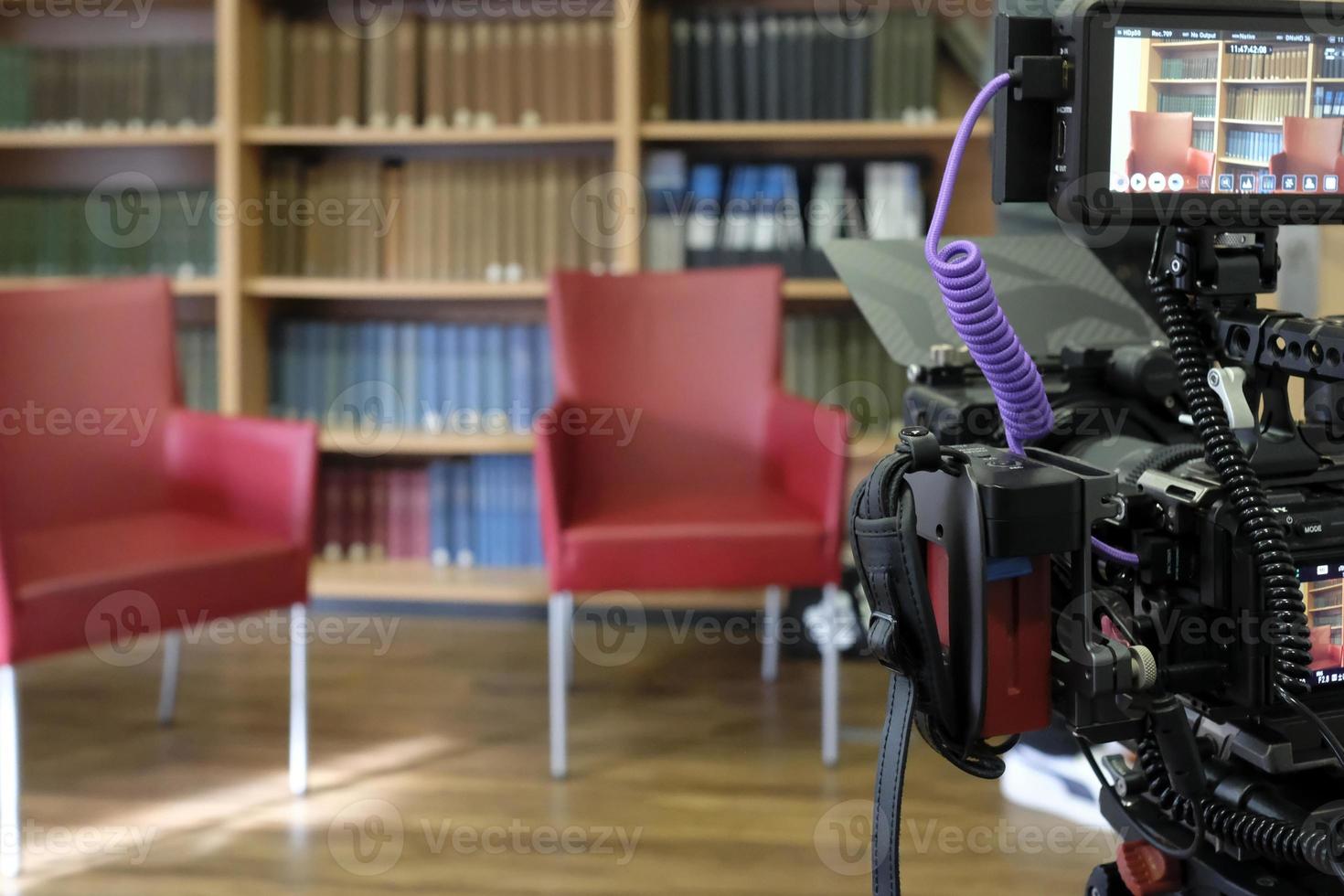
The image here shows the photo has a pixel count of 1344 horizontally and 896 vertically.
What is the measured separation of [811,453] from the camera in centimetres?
242

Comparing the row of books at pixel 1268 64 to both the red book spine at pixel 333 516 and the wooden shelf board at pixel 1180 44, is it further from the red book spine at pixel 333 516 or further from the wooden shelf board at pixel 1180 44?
the red book spine at pixel 333 516

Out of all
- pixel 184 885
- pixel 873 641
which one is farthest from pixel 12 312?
pixel 873 641

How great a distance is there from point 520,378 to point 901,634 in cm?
240

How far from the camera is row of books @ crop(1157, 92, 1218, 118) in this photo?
2.99 feet

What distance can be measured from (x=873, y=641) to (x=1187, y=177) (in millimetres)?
400

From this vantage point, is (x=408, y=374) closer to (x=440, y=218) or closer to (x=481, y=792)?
(x=440, y=218)

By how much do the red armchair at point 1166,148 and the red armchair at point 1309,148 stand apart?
0.18ft

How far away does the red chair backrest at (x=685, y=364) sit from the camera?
2.67 metres

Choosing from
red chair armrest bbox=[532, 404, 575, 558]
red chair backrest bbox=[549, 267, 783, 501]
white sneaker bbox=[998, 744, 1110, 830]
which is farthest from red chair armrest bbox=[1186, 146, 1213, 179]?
red chair backrest bbox=[549, 267, 783, 501]

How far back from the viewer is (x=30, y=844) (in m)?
2.05

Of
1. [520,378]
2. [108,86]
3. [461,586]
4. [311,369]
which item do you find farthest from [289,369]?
[108,86]

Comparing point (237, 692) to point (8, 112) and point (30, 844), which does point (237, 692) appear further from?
point (8, 112)

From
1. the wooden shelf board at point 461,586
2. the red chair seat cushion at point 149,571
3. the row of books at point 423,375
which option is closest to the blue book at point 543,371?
the row of books at point 423,375

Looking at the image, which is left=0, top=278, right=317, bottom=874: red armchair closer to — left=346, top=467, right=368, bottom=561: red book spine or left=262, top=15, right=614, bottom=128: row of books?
left=346, top=467, right=368, bottom=561: red book spine
